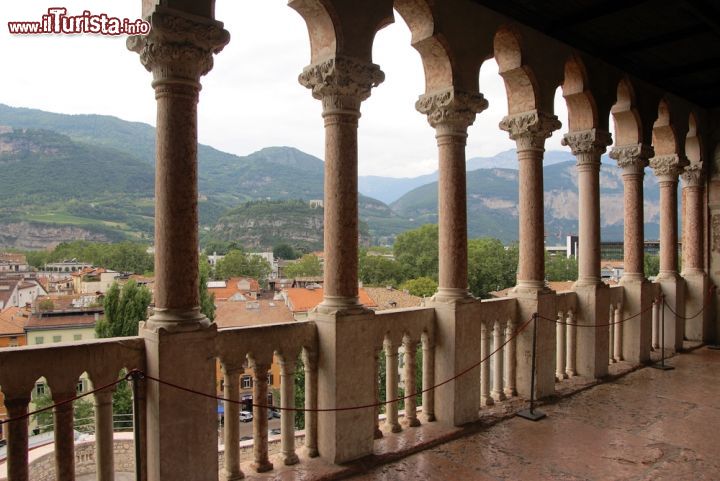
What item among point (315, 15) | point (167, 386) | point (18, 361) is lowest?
point (167, 386)

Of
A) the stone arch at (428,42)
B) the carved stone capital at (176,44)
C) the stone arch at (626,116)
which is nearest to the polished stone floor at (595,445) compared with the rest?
the carved stone capital at (176,44)

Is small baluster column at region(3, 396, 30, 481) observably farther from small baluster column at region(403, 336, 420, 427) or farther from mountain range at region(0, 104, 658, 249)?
mountain range at region(0, 104, 658, 249)

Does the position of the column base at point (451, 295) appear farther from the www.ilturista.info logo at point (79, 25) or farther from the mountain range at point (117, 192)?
the mountain range at point (117, 192)

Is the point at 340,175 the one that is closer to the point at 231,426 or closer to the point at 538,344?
the point at 231,426

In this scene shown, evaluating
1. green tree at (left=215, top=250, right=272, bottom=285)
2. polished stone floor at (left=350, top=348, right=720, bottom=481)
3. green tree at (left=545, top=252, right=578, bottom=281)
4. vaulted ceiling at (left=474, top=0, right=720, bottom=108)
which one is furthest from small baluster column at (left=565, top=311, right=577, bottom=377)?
green tree at (left=545, top=252, right=578, bottom=281)

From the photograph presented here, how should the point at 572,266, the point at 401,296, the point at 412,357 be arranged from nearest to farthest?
the point at 412,357
the point at 401,296
the point at 572,266

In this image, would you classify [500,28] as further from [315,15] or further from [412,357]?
[412,357]

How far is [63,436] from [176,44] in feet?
9.50

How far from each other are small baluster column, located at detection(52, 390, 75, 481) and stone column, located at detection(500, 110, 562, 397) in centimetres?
546

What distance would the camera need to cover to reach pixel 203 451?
13.0 ft

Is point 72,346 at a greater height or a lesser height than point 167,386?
greater

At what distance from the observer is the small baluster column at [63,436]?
3492 millimetres

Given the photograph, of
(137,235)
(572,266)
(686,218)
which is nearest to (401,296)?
(686,218)

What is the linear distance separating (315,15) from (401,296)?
2629 cm
